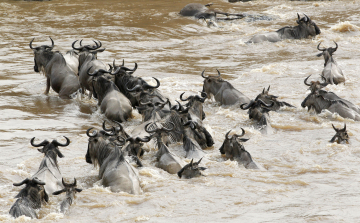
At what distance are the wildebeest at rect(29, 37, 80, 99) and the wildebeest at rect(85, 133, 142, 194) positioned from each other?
4492 millimetres

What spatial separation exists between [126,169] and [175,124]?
9.83ft

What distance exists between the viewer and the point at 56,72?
1251 cm

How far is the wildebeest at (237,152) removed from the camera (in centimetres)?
804

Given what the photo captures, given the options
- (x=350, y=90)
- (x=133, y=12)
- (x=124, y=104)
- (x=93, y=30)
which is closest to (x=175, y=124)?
(x=124, y=104)

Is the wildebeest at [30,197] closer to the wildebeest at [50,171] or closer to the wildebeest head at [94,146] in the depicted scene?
the wildebeest at [50,171]

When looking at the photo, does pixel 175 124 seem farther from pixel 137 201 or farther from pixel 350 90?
pixel 350 90

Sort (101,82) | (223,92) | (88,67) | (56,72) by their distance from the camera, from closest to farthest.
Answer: (101,82) → (223,92) → (88,67) → (56,72)

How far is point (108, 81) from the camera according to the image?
1139cm

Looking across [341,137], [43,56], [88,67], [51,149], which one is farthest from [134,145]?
[43,56]

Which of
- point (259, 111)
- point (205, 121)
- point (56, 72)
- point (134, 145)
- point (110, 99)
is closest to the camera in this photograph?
point (134, 145)

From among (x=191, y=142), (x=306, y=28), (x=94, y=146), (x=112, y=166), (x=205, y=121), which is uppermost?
(x=306, y=28)

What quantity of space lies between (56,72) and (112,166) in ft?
19.9

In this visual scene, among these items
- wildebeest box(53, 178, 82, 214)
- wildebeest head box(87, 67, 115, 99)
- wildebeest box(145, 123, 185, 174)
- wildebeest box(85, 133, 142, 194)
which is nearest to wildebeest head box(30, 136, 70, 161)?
wildebeest box(85, 133, 142, 194)

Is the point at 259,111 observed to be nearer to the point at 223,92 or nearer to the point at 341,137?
the point at 223,92
